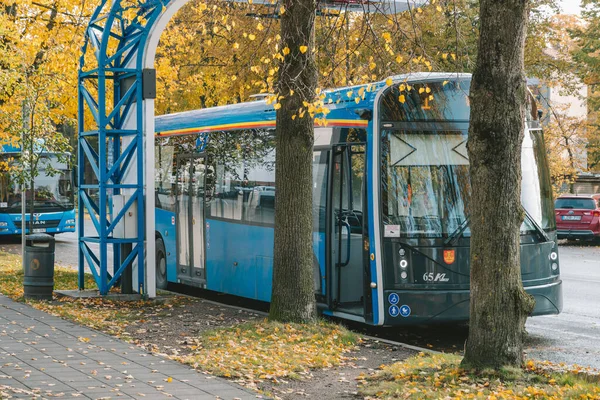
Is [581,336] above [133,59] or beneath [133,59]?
beneath

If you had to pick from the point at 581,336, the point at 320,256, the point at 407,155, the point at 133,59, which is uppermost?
the point at 133,59

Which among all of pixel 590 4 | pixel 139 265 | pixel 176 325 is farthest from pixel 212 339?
pixel 590 4

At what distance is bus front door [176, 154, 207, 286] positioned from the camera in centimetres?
1587

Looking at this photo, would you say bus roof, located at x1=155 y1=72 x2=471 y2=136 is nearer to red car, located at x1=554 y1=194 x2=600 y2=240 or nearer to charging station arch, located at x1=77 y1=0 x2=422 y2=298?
charging station arch, located at x1=77 y1=0 x2=422 y2=298

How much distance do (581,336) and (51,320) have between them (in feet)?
21.3

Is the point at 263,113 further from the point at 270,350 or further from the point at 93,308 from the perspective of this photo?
the point at 270,350

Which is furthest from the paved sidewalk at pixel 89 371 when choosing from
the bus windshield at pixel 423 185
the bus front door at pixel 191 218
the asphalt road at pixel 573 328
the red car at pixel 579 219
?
the red car at pixel 579 219

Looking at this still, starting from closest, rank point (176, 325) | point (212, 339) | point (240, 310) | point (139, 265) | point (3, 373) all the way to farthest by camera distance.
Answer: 1. point (3, 373)
2. point (212, 339)
3. point (176, 325)
4. point (240, 310)
5. point (139, 265)

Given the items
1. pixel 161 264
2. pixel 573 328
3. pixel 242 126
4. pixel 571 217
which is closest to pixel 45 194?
pixel 161 264

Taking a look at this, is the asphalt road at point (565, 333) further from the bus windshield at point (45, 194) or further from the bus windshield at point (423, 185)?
the bus windshield at point (45, 194)

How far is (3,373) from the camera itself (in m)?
8.60

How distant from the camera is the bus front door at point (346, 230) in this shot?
12.0m

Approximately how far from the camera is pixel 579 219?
3150 centimetres

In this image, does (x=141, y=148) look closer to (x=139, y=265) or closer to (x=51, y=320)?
(x=139, y=265)
